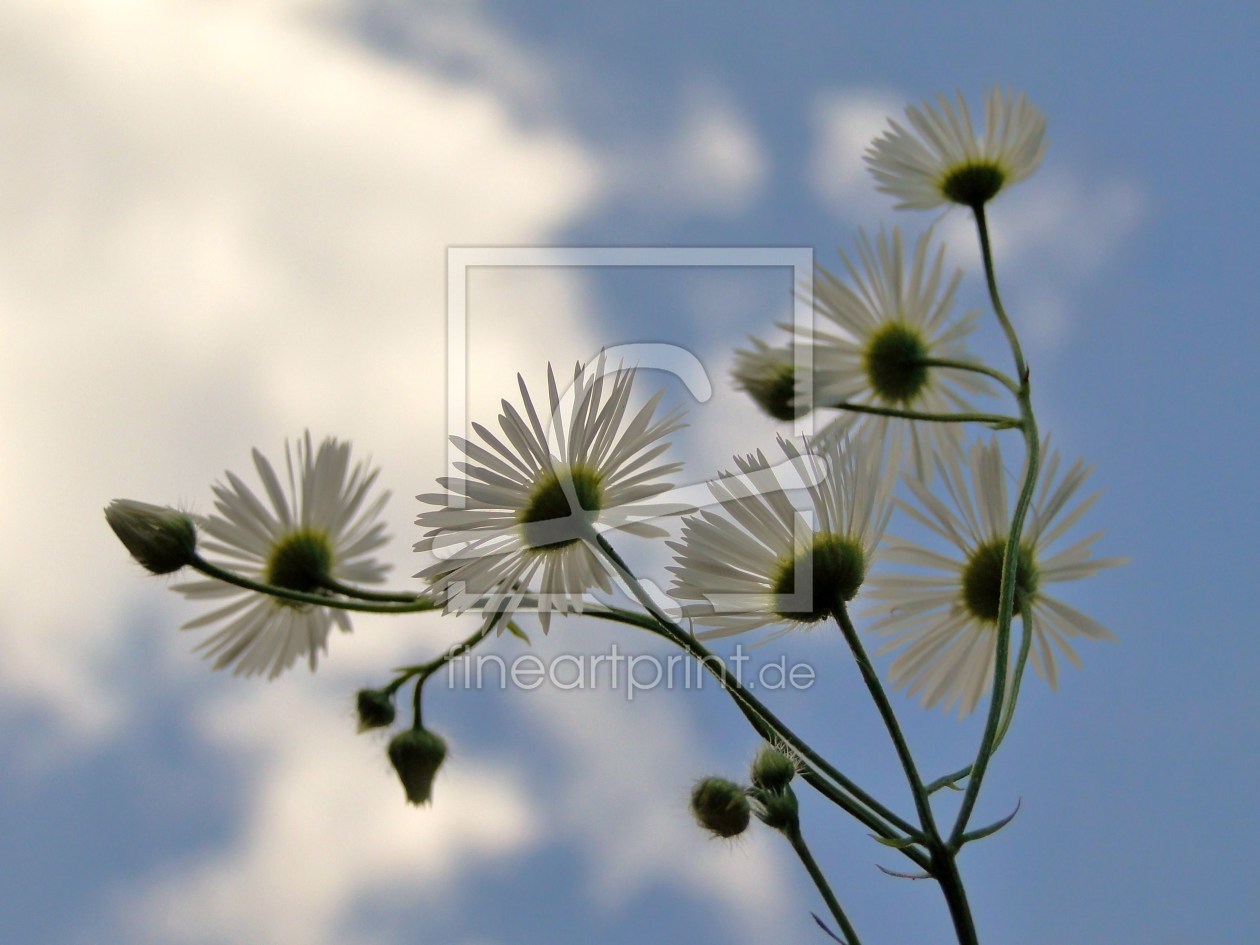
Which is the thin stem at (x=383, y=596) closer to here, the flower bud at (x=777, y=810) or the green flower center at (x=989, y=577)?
the flower bud at (x=777, y=810)

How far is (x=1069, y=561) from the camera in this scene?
1.36 m

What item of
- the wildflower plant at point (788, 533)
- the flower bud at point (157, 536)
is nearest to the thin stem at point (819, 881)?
the wildflower plant at point (788, 533)

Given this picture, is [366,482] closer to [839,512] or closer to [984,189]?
[839,512]

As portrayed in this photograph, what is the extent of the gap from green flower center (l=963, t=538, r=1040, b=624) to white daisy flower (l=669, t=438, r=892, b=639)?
21 centimetres

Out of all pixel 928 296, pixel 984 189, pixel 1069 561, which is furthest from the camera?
pixel 984 189

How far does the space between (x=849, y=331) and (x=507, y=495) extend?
0.57 metres

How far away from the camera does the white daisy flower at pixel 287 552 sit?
150 cm

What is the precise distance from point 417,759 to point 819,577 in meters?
0.58

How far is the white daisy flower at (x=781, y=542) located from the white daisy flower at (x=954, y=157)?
2.10 ft

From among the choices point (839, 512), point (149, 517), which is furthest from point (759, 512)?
point (149, 517)

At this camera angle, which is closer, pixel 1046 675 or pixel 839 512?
pixel 839 512

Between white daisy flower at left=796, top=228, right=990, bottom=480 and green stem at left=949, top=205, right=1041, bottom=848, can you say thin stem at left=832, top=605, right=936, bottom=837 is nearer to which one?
green stem at left=949, top=205, right=1041, bottom=848

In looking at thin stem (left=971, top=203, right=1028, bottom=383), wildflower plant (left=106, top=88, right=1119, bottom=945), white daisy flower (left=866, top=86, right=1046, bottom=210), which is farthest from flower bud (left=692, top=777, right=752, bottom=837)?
white daisy flower (left=866, top=86, right=1046, bottom=210)

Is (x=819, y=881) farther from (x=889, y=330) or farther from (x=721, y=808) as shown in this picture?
(x=889, y=330)
